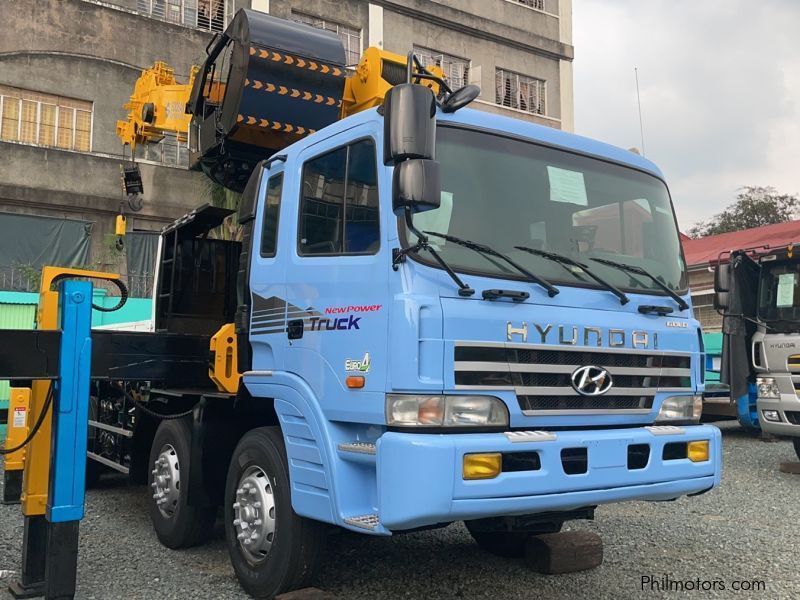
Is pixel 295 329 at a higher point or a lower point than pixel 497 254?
lower

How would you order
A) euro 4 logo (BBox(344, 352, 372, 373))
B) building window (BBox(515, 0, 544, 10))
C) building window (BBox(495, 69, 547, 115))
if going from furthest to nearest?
building window (BBox(515, 0, 544, 10)), building window (BBox(495, 69, 547, 115)), euro 4 logo (BBox(344, 352, 372, 373))

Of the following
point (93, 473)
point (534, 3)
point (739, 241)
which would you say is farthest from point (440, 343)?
point (534, 3)

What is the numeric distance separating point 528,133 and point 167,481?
3.52 metres

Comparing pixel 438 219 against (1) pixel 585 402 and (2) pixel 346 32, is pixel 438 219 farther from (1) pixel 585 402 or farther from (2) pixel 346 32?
(2) pixel 346 32

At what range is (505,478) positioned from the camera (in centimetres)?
346

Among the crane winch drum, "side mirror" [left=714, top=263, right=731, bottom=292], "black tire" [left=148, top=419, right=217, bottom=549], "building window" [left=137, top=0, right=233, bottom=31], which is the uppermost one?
"building window" [left=137, top=0, right=233, bottom=31]

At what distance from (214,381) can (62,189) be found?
15.3 meters

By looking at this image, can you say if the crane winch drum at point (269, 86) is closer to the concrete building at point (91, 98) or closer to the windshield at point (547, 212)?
the windshield at point (547, 212)

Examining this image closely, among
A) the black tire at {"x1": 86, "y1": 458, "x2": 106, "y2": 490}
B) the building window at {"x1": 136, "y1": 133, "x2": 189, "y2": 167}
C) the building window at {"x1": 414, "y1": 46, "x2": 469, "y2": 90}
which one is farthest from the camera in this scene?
the building window at {"x1": 414, "y1": 46, "x2": 469, "y2": 90}

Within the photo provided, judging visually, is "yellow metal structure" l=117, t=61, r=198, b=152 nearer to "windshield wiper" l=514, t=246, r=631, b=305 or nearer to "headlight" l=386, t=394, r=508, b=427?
"windshield wiper" l=514, t=246, r=631, b=305

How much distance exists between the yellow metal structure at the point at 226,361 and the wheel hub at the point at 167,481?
77 cm

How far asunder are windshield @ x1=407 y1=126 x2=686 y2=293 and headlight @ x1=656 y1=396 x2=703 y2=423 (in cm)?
64

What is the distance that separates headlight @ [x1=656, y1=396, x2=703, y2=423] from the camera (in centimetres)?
426

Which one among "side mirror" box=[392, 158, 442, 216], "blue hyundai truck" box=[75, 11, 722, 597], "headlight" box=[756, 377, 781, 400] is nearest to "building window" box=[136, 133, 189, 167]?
"headlight" box=[756, 377, 781, 400]
